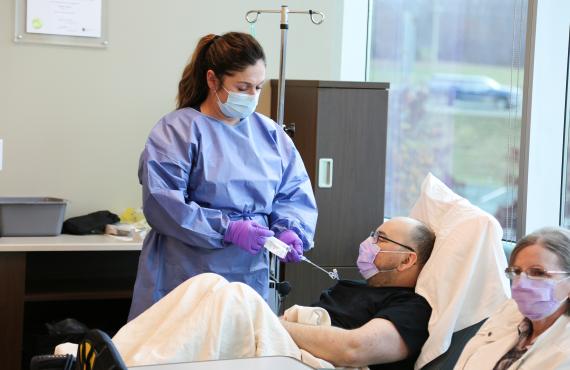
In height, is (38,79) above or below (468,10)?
below

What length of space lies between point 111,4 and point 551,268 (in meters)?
2.49

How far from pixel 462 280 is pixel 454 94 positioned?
5.77ft

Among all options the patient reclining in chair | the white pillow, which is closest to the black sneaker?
the patient reclining in chair

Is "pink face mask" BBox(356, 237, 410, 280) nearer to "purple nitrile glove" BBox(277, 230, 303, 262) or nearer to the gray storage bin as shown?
"purple nitrile glove" BBox(277, 230, 303, 262)

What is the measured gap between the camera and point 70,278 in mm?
3979

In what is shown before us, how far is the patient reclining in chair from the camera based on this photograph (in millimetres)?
2275

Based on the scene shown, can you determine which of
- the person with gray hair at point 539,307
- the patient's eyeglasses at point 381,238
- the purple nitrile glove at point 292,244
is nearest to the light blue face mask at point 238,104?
the purple nitrile glove at point 292,244

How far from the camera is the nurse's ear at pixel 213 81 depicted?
2.81 meters

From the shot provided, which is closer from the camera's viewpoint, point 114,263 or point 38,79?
point 38,79

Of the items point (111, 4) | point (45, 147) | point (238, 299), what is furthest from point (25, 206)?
point (238, 299)

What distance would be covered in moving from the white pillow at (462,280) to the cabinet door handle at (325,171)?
111 cm

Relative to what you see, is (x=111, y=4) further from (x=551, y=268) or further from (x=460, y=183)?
(x=551, y=268)

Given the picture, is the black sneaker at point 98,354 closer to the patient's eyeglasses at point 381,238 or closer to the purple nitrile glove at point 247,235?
the purple nitrile glove at point 247,235

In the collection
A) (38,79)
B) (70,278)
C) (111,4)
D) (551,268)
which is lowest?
(70,278)
